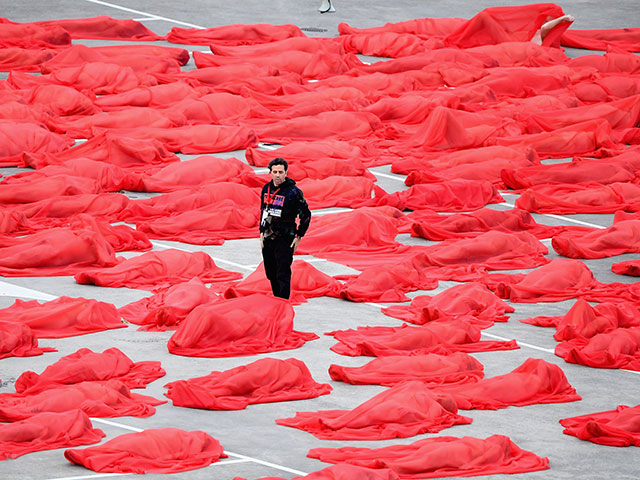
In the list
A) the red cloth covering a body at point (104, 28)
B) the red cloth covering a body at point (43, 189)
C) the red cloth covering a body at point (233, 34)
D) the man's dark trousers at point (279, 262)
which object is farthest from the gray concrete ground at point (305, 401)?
the red cloth covering a body at point (104, 28)

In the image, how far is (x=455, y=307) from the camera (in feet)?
40.7

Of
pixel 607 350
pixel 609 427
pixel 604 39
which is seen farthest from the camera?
pixel 604 39

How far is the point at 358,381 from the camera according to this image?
1021cm

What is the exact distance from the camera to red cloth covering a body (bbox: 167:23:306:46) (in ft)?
84.9

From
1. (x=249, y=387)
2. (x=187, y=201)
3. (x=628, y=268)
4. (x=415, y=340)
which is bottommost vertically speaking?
(x=628, y=268)

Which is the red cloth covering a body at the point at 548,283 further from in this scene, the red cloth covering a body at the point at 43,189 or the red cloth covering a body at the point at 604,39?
the red cloth covering a body at the point at 604,39

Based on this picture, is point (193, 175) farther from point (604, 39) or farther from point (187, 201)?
point (604, 39)

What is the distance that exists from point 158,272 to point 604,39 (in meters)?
18.4

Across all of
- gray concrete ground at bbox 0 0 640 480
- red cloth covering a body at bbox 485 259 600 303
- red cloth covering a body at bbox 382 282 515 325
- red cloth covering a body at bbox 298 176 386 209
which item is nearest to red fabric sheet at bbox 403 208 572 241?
gray concrete ground at bbox 0 0 640 480

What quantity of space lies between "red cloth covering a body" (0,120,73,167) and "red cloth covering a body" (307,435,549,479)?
10.5 meters

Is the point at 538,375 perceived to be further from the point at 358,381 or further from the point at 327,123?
the point at 327,123

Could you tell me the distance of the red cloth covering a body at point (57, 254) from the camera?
1319cm

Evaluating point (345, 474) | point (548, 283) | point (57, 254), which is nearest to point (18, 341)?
point (57, 254)

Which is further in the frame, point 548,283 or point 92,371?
point 548,283
